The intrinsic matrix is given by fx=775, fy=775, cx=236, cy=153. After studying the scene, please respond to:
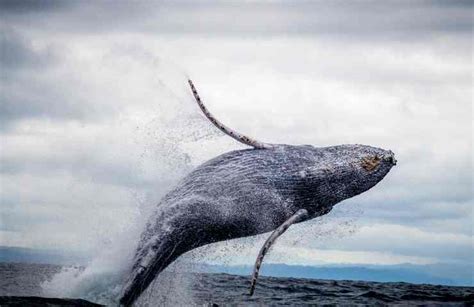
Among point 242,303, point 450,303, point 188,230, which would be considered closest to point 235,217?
point 188,230

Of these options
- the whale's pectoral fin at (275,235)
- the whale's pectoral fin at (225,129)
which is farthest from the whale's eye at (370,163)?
the whale's pectoral fin at (225,129)

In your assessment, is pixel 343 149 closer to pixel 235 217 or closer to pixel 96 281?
pixel 235 217

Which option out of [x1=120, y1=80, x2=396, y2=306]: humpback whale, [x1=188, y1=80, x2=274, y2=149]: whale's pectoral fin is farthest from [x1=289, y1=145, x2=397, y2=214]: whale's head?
[x1=188, y1=80, x2=274, y2=149]: whale's pectoral fin

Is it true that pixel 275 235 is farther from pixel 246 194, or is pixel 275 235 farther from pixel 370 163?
pixel 370 163

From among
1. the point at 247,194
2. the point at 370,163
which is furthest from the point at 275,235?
the point at 370,163

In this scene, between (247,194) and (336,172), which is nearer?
(247,194)

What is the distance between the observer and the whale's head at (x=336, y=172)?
13.8 metres

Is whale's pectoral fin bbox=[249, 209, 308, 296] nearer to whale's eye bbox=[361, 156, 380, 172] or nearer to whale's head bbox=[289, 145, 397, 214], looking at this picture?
whale's head bbox=[289, 145, 397, 214]

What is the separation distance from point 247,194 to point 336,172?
1669 millimetres

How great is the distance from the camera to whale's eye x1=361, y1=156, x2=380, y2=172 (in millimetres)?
13891

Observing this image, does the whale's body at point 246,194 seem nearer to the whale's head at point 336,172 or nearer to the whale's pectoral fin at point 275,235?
the whale's head at point 336,172

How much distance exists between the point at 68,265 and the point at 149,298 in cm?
207

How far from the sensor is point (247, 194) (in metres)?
13.6

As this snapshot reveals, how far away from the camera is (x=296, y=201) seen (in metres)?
13.9
